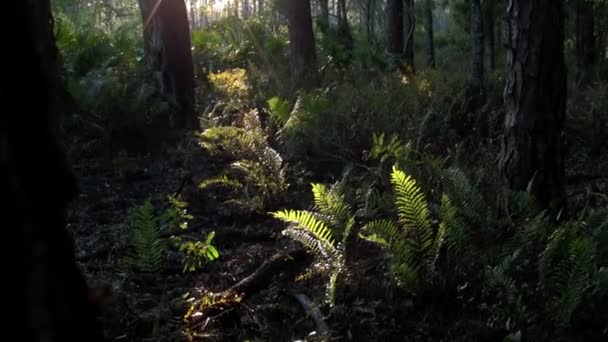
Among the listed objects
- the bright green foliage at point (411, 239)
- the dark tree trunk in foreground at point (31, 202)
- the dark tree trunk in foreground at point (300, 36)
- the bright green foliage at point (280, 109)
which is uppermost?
the dark tree trunk in foreground at point (300, 36)

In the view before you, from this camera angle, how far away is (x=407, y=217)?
155 inches

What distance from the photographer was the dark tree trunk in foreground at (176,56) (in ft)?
29.4

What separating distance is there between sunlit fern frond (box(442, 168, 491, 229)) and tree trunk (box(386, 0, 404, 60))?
10360mm

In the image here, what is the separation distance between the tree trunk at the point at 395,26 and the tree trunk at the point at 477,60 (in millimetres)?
2887

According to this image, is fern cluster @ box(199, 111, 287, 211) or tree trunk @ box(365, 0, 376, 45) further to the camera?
tree trunk @ box(365, 0, 376, 45)

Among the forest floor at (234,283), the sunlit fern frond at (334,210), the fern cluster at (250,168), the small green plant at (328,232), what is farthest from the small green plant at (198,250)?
the fern cluster at (250,168)

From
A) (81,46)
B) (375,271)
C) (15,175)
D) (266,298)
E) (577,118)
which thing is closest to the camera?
(15,175)

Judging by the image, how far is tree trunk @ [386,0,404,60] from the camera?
14398 mm

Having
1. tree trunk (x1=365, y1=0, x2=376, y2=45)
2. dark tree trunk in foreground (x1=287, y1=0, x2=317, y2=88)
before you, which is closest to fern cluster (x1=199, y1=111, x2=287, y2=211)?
dark tree trunk in foreground (x1=287, y1=0, x2=317, y2=88)

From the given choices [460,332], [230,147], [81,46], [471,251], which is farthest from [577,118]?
[81,46]

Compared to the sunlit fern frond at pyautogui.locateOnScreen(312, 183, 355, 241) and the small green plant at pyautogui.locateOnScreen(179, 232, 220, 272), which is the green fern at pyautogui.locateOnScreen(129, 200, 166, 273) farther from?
the sunlit fern frond at pyautogui.locateOnScreen(312, 183, 355, 241)

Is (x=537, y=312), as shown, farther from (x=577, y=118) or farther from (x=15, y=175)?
(x=577, y=118)

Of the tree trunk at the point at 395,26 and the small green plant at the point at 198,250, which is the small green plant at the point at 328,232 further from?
the tree trunk at the point at 395,26

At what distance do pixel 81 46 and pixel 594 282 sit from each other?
892 cm
